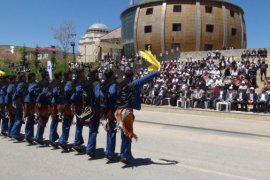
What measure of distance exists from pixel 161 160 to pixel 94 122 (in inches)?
63.7

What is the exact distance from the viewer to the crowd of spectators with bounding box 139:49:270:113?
2028 cm

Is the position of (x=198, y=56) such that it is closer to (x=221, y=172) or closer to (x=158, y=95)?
(x=158, y=95)

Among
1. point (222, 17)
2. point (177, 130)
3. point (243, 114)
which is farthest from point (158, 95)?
point (222, 17)

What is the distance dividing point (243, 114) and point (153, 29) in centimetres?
4311

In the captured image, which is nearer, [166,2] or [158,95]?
[158,95]

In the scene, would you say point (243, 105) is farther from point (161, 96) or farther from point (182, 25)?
point (182, 25)

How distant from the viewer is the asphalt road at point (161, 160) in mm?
7195

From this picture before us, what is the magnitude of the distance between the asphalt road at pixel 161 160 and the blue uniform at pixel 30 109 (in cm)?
34

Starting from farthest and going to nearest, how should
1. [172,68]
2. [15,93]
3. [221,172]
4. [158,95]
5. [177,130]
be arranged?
[172,68] < [158,95] < [177,130] < [15,93] < [221,172]

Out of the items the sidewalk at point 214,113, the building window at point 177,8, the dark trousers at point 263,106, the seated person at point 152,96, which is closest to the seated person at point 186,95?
the sidewalk at point 214,113

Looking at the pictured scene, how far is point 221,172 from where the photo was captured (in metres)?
7.43

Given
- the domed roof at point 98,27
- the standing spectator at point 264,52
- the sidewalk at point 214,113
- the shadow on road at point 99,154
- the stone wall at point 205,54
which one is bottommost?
the shadow on road at point 99,154

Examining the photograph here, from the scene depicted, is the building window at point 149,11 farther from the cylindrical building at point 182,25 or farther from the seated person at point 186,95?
the seated person at point 186,95

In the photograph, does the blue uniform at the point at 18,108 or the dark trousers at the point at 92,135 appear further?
the blue uniform at the point at 18,108
